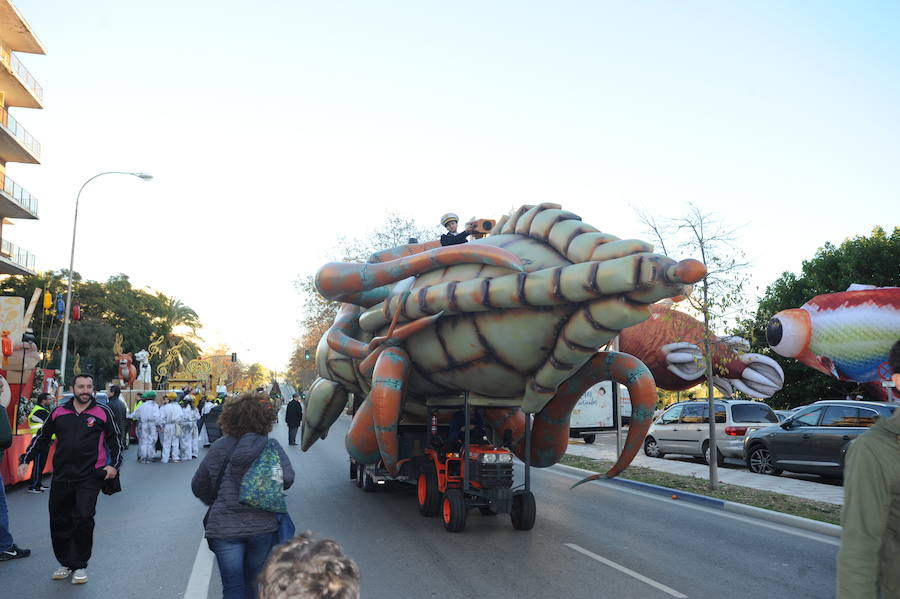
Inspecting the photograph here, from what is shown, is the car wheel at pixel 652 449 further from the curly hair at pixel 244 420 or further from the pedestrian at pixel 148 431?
the curly hair at pixel 244 420

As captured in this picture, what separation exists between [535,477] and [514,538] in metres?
6.29

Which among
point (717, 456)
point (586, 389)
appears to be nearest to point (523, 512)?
point (586, 389)

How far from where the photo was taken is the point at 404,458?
32.7ft

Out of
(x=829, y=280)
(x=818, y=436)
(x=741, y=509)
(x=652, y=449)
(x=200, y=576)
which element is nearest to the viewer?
(x=200, y=576)

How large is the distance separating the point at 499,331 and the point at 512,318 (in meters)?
0.23

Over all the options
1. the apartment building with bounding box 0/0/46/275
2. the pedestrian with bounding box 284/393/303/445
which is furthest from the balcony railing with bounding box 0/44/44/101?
the pedestrian with bounding box 284/393/303/445

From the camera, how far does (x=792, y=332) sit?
23641 millimetres

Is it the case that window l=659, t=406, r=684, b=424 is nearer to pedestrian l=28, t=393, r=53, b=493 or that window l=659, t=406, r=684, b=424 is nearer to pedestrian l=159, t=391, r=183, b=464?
pedestrian l=159, t=391, r=183, b=464

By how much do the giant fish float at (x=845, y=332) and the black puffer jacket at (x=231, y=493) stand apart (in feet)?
72.5

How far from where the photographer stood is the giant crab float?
20.3 feet

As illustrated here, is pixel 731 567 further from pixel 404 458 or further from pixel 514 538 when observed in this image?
pixel 404 458

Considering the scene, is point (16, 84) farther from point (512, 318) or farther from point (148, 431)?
point (512, 318)

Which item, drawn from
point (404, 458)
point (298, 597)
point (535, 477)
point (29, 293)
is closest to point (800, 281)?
point (535, 477)

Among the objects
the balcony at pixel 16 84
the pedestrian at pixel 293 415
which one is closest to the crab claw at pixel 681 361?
the pedestrian at pixel 293 415
